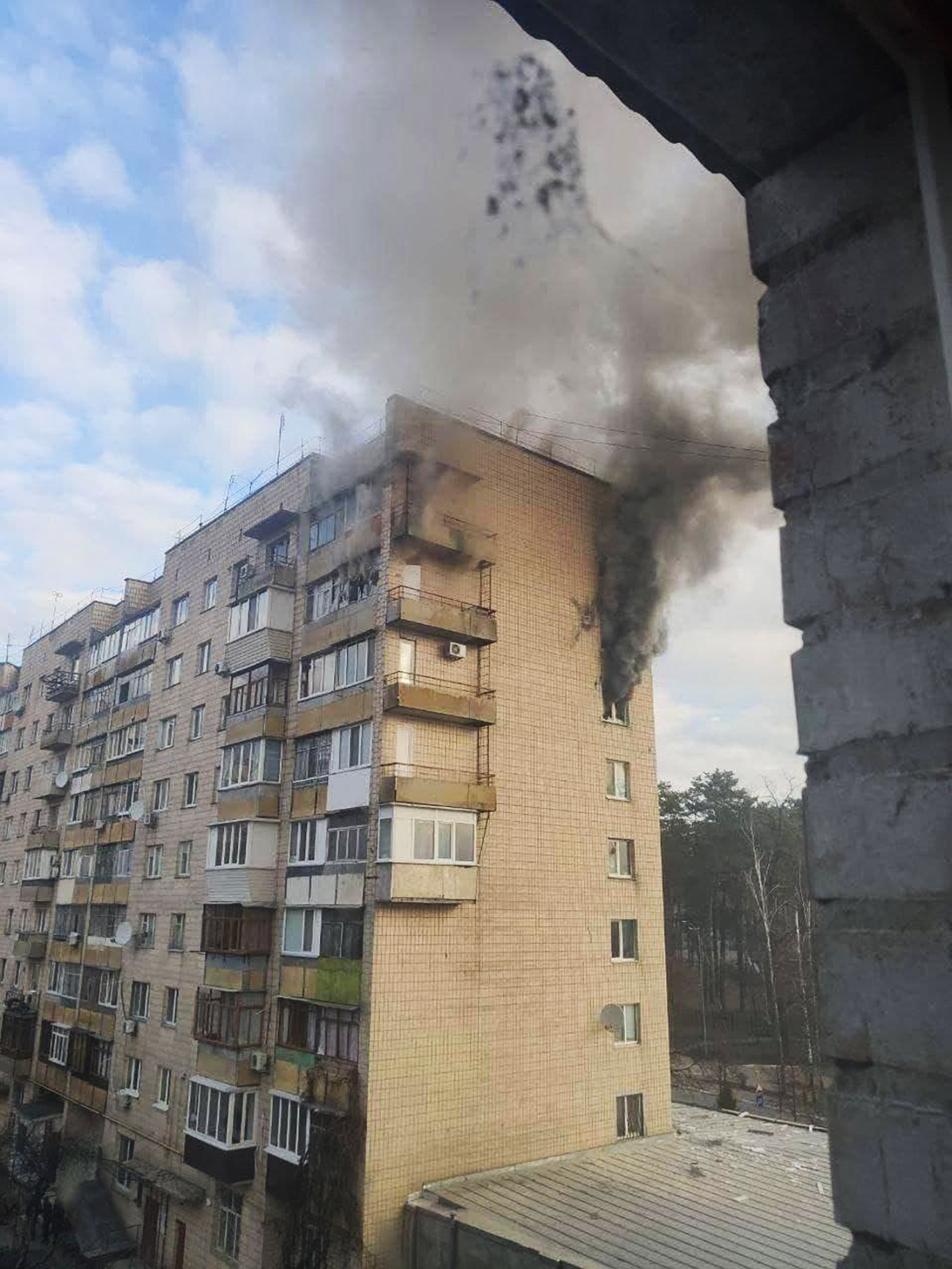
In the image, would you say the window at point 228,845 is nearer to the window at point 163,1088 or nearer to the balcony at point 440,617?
the window at point 163,1088

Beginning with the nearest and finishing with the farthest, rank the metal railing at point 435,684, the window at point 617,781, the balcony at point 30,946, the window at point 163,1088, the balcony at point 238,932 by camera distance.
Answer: the metal railing at point 435,684 → the balcony at point 238,932 → the window at point 617,781 → the window at point 163,1088 → the balcony at point 30,946

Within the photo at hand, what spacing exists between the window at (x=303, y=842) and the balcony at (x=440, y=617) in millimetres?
4618

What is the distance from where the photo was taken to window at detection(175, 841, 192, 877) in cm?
2281

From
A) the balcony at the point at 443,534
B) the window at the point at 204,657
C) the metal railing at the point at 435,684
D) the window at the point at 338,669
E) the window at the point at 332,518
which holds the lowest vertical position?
the metal railing at the point at 435,684

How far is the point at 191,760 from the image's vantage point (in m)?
23.5

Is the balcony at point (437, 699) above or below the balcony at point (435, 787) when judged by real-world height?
above

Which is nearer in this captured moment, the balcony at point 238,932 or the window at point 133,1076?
the balcony at point 238,932

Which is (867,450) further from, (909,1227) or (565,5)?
(909,1227)

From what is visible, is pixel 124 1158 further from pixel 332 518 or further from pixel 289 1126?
pixel 332 518

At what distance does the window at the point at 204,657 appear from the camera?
24156mm

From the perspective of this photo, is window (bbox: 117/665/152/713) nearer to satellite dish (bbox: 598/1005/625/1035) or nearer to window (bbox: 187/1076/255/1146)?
window (bbox: 187/1076/255/1146)

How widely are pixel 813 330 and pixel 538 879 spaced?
16940mm

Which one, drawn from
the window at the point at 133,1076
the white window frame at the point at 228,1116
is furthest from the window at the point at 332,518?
the window at the point at 133,1076

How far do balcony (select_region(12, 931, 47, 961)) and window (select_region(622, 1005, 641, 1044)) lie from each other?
21.2m
